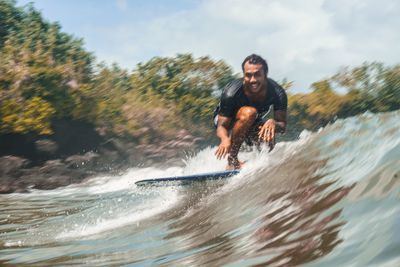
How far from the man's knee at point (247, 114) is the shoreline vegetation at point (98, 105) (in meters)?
12.2

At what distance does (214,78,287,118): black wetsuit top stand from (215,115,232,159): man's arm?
6 centimetres

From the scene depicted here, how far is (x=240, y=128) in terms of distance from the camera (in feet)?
20.1

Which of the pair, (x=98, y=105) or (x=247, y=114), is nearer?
(x=247, y=114)

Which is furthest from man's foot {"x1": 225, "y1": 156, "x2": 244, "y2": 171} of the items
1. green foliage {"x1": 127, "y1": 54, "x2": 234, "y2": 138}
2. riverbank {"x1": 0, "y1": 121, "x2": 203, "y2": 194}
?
green foliage {"x1": 127, "y1": 54, "x2": 234, "y2": 138}

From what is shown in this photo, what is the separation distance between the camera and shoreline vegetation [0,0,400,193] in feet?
64.2

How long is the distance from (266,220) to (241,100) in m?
3.09

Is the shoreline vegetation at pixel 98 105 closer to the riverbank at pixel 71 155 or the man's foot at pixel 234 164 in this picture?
the riverbank at pixel 71 155

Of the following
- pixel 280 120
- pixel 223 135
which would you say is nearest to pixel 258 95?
pixel 280 120

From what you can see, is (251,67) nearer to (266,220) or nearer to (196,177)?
(196,177)

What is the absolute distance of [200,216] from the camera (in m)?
4.50

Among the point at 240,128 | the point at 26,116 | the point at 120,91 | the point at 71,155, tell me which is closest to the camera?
the point at 240,128

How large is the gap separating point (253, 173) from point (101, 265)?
247 cm

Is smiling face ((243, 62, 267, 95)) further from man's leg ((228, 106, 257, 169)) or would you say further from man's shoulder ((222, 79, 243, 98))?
man's leg ((228, 106, 257, 169))

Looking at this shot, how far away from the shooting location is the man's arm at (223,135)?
576 centimetres
